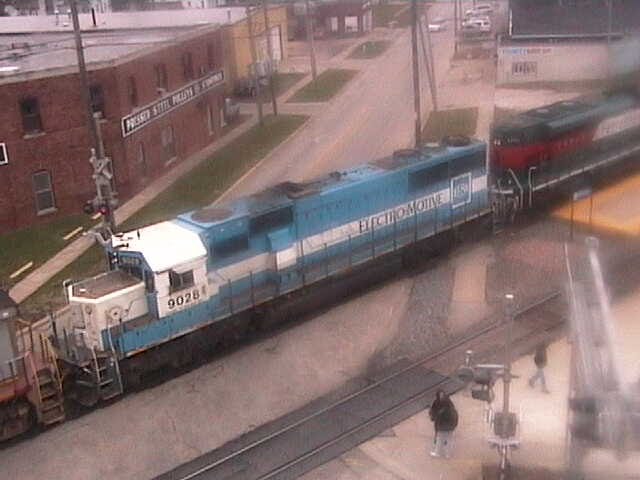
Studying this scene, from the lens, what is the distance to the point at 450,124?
35281mm

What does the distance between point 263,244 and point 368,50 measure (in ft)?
87.5

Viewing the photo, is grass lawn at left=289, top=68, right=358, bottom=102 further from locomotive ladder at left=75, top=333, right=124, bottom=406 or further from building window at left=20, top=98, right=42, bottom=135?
locomotive ladder at left=75, top=333, right=124, bottom=406

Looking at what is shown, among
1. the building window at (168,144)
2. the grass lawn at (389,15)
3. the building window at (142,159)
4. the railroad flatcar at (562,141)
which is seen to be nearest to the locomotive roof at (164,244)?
the railroad flatcar at (562,141)

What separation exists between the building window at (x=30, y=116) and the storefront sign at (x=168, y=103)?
2.81 m

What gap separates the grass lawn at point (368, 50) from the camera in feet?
141

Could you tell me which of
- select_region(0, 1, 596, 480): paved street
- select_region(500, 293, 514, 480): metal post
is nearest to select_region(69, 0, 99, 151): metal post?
select_region(0, 1, 596, 480): paved street

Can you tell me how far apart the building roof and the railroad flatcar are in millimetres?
12757

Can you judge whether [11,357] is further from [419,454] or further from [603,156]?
[603,156]

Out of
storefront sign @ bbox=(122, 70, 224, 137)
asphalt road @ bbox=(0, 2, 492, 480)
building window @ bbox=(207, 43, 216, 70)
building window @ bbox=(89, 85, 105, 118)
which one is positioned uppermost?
building window @ bbox=(207, 43, 216, 70)

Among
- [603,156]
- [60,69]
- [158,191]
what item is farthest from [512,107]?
[60,69]

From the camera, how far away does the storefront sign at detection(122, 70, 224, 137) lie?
1101 inches

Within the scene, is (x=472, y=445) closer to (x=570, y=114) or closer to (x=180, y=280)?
(x=180, y=280)

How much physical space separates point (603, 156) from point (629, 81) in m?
4.15

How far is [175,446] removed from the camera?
15.0 m
